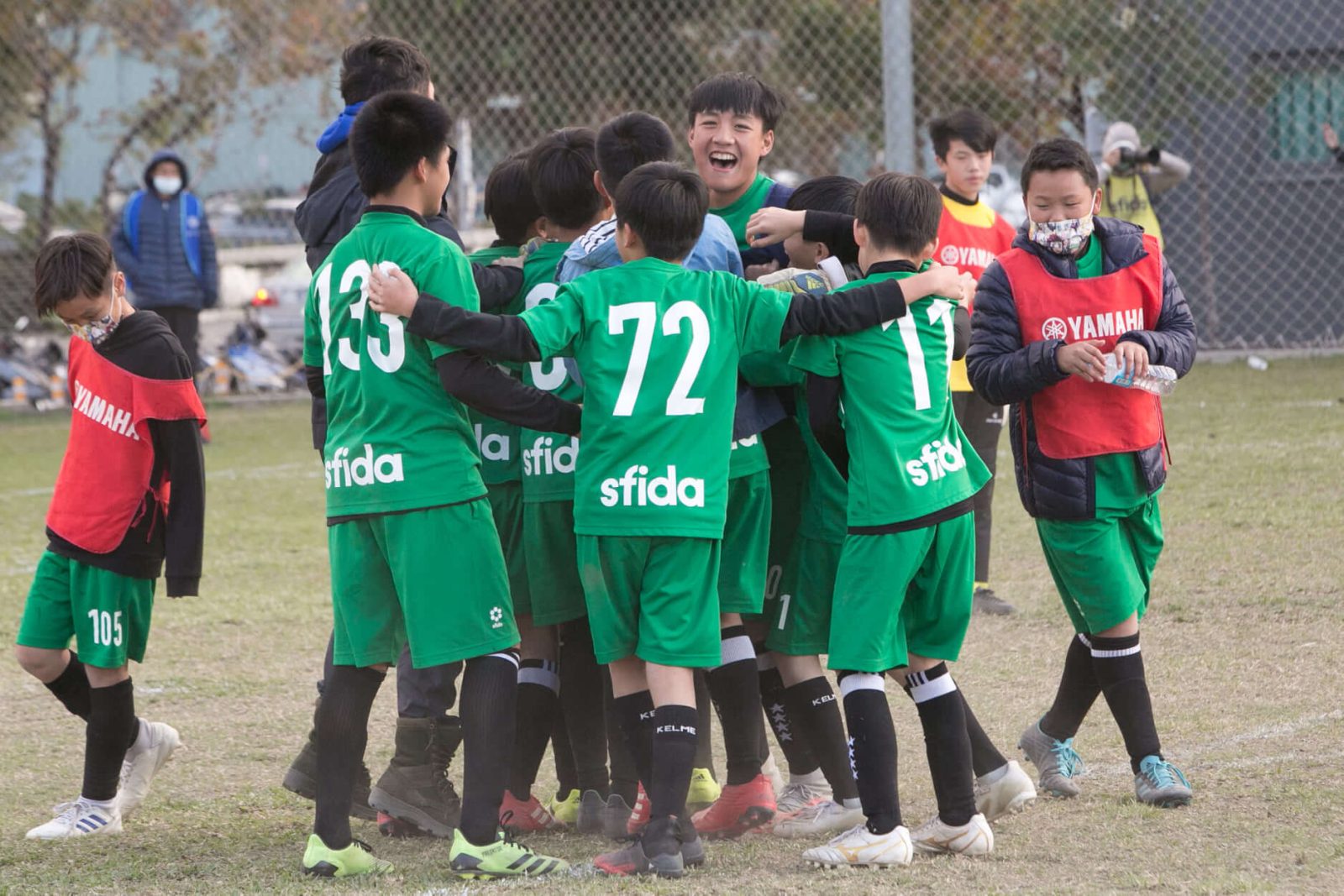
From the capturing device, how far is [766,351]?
361 centimetres

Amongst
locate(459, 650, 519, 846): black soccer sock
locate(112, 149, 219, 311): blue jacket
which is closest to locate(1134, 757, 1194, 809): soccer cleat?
locate(459, 650, 519, 846): black soccer sock

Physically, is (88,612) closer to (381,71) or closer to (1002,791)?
(381,71)

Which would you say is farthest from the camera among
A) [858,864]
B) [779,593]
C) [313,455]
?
[313,455]

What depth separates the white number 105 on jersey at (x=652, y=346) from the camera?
3439 mm

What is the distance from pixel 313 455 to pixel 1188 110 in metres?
6.97

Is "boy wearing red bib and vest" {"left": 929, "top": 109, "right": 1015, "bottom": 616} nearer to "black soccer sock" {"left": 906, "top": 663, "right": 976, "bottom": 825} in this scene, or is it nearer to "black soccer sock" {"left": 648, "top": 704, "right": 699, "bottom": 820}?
"black soccer sock" {"left": 906, "top": 663, "right": 976, "bottom": 825}

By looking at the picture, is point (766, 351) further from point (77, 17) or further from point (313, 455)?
point (77, 17)

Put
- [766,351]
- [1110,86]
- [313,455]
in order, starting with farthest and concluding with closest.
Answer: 1. [1110,86]
2. [313,455]
3. [766,351]

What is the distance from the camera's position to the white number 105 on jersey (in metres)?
3.44

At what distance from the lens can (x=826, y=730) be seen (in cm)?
381

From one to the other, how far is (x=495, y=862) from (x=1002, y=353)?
169 centimetres

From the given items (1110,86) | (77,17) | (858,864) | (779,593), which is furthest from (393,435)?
(77,17)

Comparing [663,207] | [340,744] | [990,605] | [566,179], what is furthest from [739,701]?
[990,605]

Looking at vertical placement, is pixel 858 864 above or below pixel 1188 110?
below
